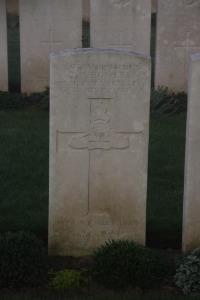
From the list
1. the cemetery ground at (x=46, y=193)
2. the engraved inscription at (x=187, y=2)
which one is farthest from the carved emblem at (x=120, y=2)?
the cemetery ground at (x=46, y=193)

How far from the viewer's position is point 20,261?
5.57 metres

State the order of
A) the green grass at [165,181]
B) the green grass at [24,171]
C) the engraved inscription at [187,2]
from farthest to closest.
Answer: the engraved inscription at [187,2], the green grass at [24,171], the green grass at [165,181]

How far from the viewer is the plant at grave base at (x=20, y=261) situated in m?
5.56

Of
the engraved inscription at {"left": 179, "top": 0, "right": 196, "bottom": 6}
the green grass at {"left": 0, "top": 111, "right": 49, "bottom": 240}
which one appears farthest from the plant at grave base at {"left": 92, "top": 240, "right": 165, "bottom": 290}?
the engraved inscription at {"left": 179, "top": 0, "right": 196, "bottom": 6}

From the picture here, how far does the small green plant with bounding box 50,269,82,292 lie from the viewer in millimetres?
5629

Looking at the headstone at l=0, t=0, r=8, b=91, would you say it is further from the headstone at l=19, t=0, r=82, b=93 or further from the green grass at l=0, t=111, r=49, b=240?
the green grass at l=0, t=111, r=49, b=240

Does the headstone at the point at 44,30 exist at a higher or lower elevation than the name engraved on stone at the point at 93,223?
higher

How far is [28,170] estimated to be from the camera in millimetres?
8484

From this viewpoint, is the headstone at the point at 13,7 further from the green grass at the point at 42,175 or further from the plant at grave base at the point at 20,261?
the plant at grave base at the point at 20,261

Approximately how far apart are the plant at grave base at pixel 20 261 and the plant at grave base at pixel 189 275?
113cm

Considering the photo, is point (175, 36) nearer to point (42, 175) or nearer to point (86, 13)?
point (42, 175)

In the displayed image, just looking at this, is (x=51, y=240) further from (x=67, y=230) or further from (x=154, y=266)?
(x=154, y=266)

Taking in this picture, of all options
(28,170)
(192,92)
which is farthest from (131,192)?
(28,170)

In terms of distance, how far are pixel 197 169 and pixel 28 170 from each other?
2942 millimetres
